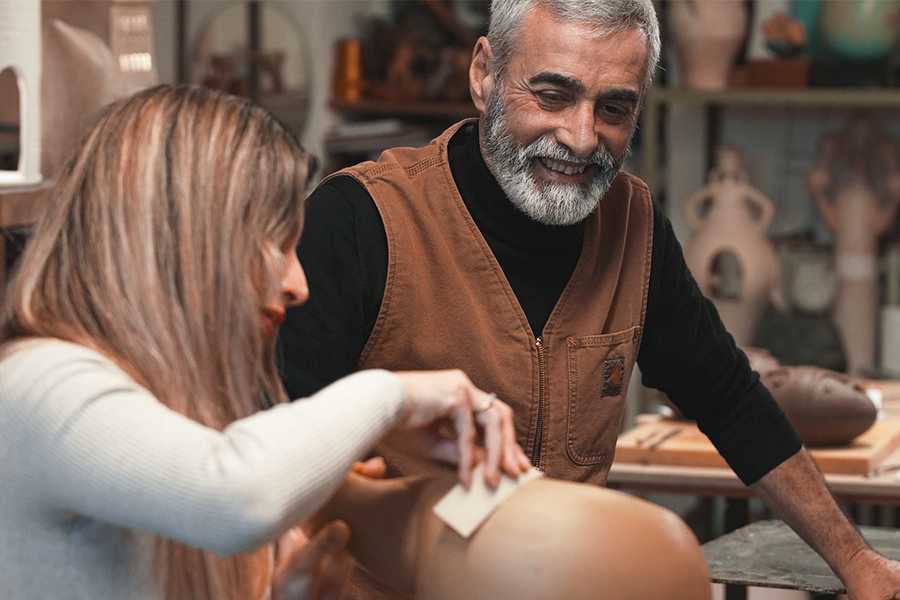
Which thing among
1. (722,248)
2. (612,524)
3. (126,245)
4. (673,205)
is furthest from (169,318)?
(673,205)

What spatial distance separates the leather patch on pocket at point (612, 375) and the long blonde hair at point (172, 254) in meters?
0.66

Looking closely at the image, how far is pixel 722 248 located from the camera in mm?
3342

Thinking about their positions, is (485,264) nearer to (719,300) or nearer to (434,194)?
(434,194)

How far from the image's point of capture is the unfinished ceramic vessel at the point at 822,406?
2.26 m

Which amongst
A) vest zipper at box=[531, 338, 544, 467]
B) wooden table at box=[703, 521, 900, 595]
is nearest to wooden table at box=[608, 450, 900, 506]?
wooden table at box=[703, 521, 900, 595]

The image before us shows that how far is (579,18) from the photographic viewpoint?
1.38 meters

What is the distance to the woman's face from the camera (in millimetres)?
954

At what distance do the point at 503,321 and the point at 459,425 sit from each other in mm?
508

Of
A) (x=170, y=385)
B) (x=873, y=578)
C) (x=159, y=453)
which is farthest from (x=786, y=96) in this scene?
(x=159, y=453)

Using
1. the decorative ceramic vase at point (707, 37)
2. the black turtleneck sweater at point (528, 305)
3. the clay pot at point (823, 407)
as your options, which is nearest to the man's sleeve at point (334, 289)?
the black turtleneck sweater at point (528, 305)

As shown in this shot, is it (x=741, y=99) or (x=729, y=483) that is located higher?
(x=741, y=99)

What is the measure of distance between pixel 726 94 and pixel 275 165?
2663 mm

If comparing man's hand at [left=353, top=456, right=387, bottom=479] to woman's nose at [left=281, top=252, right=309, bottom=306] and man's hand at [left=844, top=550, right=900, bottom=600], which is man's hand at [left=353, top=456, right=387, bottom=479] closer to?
woman's nose at [left=281, top=252, right=309, bottom=306]

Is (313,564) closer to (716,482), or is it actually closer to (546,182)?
(546,182)
